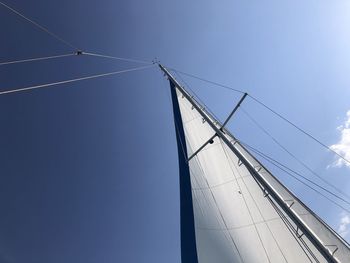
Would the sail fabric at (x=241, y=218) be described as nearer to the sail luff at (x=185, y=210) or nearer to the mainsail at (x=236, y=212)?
the mainsail at (x=236, y=212)

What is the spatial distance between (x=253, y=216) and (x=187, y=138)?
3922mm

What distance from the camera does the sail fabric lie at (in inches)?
201

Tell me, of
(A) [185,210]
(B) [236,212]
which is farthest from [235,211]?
(A) [185,210]

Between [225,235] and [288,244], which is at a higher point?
[225,235]

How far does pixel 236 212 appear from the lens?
264 inches

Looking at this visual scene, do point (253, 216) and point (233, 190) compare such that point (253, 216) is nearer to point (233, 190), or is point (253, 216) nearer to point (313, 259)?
point (233, 190)

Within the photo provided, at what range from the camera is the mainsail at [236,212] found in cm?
493

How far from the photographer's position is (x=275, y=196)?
4.56 m

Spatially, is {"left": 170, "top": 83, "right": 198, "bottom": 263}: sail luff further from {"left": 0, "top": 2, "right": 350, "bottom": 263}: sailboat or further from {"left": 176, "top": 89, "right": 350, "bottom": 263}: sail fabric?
{"left": 176, "top": 89, "right": 350, "bottom": 263}: sail fabric

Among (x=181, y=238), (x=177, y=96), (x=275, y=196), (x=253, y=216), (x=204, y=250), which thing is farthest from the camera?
(x=177, y=96)

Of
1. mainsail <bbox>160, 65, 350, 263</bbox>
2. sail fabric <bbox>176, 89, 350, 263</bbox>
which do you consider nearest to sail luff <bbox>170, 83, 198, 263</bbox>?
mainsail <bbox>160, 65, 350, 263</bbox>

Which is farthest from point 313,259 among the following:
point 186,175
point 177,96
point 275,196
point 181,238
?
point 177,96

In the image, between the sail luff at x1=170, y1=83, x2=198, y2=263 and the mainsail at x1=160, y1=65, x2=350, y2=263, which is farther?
the sail luff at x1=170, y1=83, x2=198, y2=263

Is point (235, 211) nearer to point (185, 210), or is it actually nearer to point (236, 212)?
point (236, 212)
